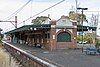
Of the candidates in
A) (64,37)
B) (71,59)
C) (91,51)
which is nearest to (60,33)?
(64,37)

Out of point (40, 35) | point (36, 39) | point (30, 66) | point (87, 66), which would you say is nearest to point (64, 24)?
point (40, 35)

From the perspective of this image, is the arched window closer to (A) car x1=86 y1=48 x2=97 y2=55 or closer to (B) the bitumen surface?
(A) car x1=86 y1=48 x2=97 y2=55

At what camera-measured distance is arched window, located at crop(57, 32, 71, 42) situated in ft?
211

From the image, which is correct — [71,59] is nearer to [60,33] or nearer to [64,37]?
[60,33]

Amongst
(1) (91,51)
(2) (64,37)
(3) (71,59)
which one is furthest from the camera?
(2) (64,37)

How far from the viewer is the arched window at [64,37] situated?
211 ft

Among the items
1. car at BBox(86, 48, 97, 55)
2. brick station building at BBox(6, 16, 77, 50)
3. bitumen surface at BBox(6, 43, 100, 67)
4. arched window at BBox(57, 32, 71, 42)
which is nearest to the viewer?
bitumen surface at BBox(6, 43, 100, 67)

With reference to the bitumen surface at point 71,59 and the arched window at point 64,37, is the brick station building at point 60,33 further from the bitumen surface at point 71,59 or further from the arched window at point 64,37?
the bitumen surface at point 71,59

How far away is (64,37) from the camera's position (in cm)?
6481

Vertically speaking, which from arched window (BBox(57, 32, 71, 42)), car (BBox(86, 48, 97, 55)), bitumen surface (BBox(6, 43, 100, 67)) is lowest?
bitumen surface (BBox(6, 43, 100, 67))

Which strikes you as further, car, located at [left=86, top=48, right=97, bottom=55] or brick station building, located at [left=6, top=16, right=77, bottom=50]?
brick station building, located at [left=6, top=16, right=77, bottom=50]

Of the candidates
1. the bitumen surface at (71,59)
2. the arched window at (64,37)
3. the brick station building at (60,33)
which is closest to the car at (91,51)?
the bitumen surface at (71,59)

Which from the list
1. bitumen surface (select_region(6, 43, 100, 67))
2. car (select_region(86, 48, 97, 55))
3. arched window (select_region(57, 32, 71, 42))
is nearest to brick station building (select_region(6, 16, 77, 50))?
arched window (select_region(57, 32, 71, 42))

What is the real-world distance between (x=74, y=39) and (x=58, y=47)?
3414mm
